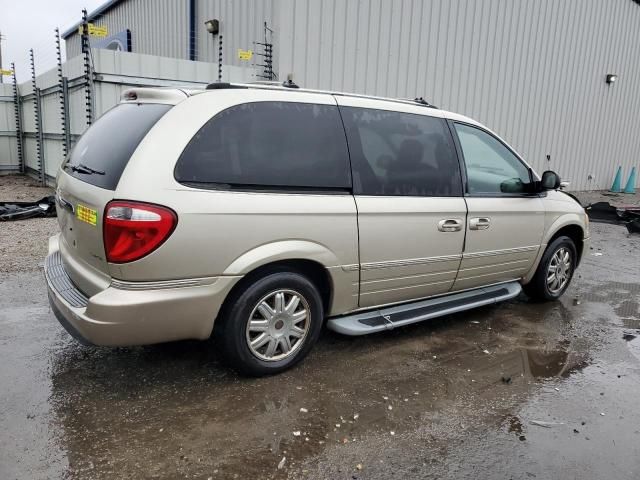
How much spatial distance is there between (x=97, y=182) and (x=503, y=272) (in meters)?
3.40

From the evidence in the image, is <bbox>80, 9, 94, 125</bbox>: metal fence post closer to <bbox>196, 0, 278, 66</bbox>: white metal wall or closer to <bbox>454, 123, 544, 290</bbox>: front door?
<bbox>196, 0, 278, 66</bbox>: white metal wall

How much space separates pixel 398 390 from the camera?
131 inches

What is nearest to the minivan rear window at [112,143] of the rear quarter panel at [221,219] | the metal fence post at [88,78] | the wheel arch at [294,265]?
the rear quarter panel at [221,219]

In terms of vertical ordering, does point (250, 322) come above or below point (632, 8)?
below

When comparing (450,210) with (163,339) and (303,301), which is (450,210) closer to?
(303,301)

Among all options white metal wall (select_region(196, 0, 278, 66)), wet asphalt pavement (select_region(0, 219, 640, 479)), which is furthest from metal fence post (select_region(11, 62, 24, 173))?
wet asphalt pavement (select_region(0, 219, 640, 479))

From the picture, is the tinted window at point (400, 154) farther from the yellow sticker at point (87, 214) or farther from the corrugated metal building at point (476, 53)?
the corrugated metal building at point (476, 53)

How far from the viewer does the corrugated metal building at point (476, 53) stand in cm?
918

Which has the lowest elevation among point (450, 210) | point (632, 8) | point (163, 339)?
point (163, 339)

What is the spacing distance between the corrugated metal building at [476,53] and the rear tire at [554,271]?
212 inches

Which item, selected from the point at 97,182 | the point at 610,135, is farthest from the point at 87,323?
the point at 610,135

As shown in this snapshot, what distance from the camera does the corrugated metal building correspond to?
9180mm

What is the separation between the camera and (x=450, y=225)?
156 inches

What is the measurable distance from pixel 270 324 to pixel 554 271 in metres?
3.27
